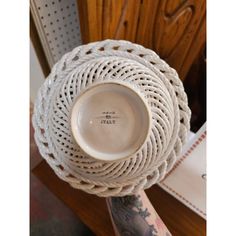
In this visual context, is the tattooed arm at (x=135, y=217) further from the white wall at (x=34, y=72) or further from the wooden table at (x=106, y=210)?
the white wall at (x=34, y=72)

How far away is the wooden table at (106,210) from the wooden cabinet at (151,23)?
1.28 ft

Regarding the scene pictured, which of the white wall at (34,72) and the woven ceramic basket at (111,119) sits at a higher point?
the woven ceramic basket at (111,119)

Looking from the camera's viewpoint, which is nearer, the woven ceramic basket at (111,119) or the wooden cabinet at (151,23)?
the woven ceramic basket at (111,119)

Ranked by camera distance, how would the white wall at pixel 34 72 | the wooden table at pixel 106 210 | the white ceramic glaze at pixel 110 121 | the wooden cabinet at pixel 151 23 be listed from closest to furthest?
1. the white ceramic glaze at pixel 110 121
2. the wooden cabinet at pixel 151 23
3. the wooden table at pixel 106 210
4. the white wall at pixel 34 72

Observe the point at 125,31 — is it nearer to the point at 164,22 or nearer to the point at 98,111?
the point at 164,22

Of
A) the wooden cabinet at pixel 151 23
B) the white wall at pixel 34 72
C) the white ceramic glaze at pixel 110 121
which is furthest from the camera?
the white wall at pixel 34 72

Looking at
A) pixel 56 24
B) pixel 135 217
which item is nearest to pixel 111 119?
pixel 135 217

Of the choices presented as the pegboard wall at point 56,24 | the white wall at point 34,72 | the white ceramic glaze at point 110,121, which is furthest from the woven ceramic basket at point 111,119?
the white wall at point 34,72

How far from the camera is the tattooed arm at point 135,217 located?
0.51 meters

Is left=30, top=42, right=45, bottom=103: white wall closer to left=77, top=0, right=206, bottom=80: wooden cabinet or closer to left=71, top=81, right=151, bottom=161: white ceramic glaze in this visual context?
left=77, top=0, right=206, bottom=80: wooden cabinet

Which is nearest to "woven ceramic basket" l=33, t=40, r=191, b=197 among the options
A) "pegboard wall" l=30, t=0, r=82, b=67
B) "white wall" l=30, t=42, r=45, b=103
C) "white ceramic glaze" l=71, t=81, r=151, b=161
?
"white ceramic glaze" l=71, t=81, r=151, b=161

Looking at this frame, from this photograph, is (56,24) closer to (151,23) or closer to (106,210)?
(151,23)

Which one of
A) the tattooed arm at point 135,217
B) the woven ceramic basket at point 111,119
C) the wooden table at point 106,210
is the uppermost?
the woven ceramic basket at point 111,119

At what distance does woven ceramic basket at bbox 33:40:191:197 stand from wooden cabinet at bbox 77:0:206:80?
0.08 meters
